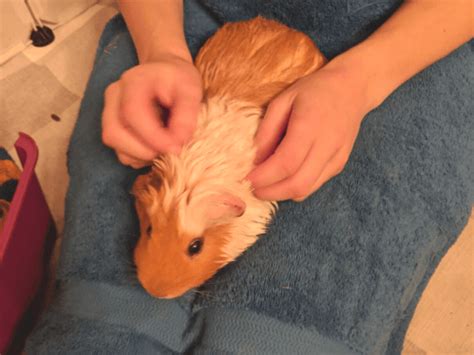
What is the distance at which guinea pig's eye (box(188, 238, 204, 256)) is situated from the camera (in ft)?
2.23

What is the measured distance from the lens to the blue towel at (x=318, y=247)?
746mm

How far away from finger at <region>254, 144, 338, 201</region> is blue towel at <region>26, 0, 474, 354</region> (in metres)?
0.11

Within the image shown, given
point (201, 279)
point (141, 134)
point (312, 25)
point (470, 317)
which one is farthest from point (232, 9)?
point (470, 317)

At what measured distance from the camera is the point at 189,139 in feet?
2.37

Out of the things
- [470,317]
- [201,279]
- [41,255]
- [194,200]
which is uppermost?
[194,200]

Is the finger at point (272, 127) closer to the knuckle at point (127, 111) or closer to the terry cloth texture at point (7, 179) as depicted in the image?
the knuckle at point (127, 111)

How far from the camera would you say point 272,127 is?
2.39 ft

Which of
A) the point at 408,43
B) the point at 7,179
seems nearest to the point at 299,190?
the point at 408,43

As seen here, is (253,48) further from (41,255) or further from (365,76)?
(41,255)

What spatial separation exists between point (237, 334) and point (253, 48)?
485 millimetres

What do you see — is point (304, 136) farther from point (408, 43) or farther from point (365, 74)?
point (408, 43)

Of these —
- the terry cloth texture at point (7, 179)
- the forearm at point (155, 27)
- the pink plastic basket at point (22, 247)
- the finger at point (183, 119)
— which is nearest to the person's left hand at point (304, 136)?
the finger at point (183, 119)

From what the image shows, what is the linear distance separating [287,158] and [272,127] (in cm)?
7

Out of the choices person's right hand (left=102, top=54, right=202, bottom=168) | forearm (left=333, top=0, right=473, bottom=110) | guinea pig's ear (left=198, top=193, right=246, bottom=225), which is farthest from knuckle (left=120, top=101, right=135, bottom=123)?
forearm (left=333, top=0, right=473, bottom=110)
